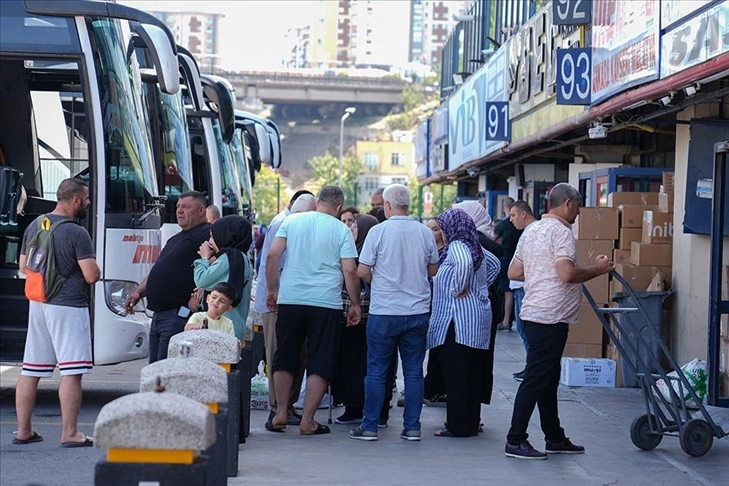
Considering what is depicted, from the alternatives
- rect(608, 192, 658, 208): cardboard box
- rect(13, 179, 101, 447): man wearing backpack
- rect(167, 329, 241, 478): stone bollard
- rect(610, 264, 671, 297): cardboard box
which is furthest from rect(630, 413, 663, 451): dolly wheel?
rect(608, 192, 658, 208): cardboard box

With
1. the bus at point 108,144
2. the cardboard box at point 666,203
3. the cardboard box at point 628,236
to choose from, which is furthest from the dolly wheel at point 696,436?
the bus at point 108,144

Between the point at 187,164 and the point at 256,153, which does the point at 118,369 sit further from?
the point at 256,153

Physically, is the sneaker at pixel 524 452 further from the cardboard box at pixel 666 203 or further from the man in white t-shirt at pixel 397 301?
the cardboard box at pixel 666 203

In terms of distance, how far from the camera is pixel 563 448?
8.66m

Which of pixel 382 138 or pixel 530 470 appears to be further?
pixel 382 138

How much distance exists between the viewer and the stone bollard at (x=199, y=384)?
5172 millimetres

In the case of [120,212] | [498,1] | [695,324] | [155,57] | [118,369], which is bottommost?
[118,369]

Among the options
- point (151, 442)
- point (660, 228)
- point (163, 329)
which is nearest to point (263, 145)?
point (660, 228)

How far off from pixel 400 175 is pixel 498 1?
106758 mm

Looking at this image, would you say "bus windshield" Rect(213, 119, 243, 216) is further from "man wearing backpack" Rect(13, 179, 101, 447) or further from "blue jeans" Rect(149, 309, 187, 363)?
"man wearing backpack" Rect(13, 179, 101, 447)

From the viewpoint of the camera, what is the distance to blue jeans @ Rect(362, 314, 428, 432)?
29.5 feet

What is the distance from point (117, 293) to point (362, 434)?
2271 millimetres

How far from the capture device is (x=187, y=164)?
13.9 metres

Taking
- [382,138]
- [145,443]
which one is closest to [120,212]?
[145,443]
